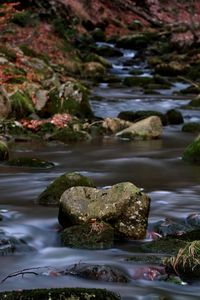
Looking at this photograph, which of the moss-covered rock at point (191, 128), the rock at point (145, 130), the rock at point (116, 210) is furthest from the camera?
the moss-covered rock at point (191, 128)

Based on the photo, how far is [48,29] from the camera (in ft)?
77.9

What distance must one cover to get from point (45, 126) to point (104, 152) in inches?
84.0

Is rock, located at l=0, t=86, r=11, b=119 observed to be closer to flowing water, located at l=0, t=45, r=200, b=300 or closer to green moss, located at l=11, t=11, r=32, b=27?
flowing water, located at l=0, t=45, r=200, b=300

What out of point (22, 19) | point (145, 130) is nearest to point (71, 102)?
point (145, 130)

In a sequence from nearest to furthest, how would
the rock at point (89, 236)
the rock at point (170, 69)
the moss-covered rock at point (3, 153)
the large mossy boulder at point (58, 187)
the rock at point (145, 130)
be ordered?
the rock at point (89, 236)
the large mossy boulder at point (58, 187)
the moss-covered rock at point (3, 153)
the rock at point (145, 130)
the rock at point (170, 69)

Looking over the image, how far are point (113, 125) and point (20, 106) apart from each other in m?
1.98

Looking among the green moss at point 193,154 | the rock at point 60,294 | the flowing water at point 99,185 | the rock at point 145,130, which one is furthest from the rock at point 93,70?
the rock at point 60,294

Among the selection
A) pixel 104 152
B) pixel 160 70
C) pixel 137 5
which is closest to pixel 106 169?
pixel 104 152

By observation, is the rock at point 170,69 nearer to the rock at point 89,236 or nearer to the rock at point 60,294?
the rock at point 89,236

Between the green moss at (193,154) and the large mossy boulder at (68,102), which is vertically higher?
the large mossy boulder at (68,102)

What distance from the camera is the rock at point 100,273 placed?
4.12m

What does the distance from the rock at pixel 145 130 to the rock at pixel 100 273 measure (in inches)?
276

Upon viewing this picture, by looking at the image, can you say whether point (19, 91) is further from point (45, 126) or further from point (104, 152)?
point (104, 152)

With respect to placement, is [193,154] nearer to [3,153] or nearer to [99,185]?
[99,185]
